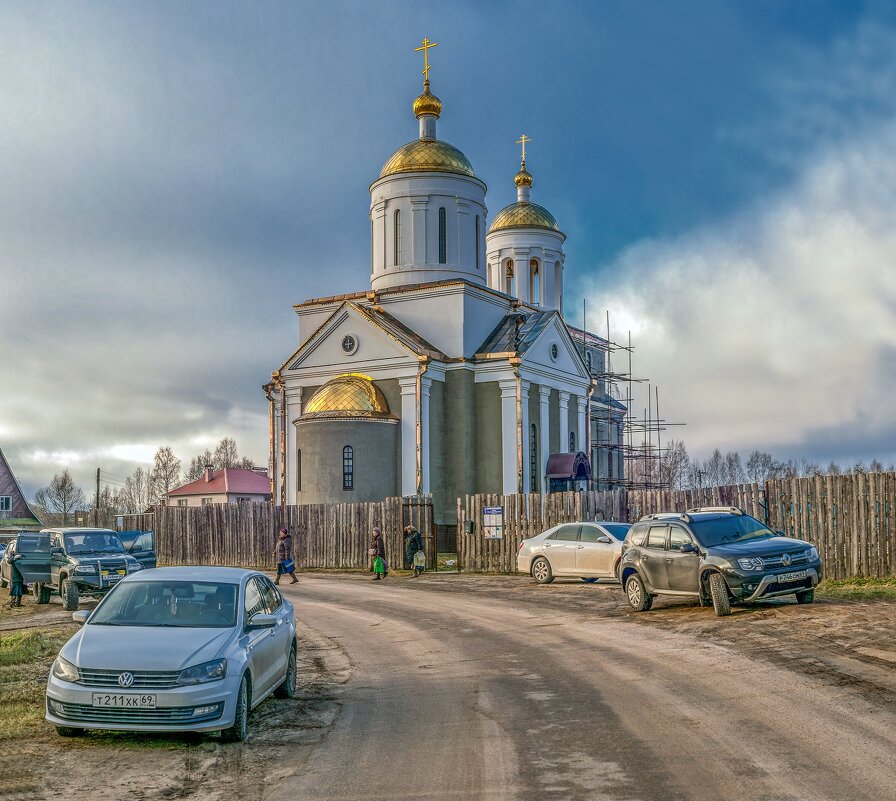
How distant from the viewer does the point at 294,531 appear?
36.2 meters

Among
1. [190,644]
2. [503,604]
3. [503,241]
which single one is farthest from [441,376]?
[190,644]

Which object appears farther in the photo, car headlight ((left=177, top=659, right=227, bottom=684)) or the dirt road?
car headlight ((left=177, top=659, right=227, bottom=684))

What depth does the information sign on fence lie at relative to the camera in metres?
30.5

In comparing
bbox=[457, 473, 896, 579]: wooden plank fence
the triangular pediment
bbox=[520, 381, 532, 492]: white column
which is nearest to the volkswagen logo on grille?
bbox=[457, 473, 896, 579]: wooden plank fence

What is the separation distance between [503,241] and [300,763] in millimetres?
54446

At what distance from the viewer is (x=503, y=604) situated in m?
20.7

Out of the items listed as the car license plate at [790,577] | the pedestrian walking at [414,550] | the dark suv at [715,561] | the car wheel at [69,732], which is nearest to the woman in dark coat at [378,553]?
the pedestrian walking at [414,550]

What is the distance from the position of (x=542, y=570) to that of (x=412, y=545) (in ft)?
23.2

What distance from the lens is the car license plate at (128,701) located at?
8469mm

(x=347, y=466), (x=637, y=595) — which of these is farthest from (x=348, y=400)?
(x=637, y=595)

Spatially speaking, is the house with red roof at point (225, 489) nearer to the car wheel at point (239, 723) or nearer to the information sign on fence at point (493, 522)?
the information sign on fence at point (493, 522)

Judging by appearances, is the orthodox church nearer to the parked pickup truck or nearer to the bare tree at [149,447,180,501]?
the parked pickup truck

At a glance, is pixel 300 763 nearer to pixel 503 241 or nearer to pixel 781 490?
pixel 781 490

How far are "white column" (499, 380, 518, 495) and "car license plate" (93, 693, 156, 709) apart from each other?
1364 inches
